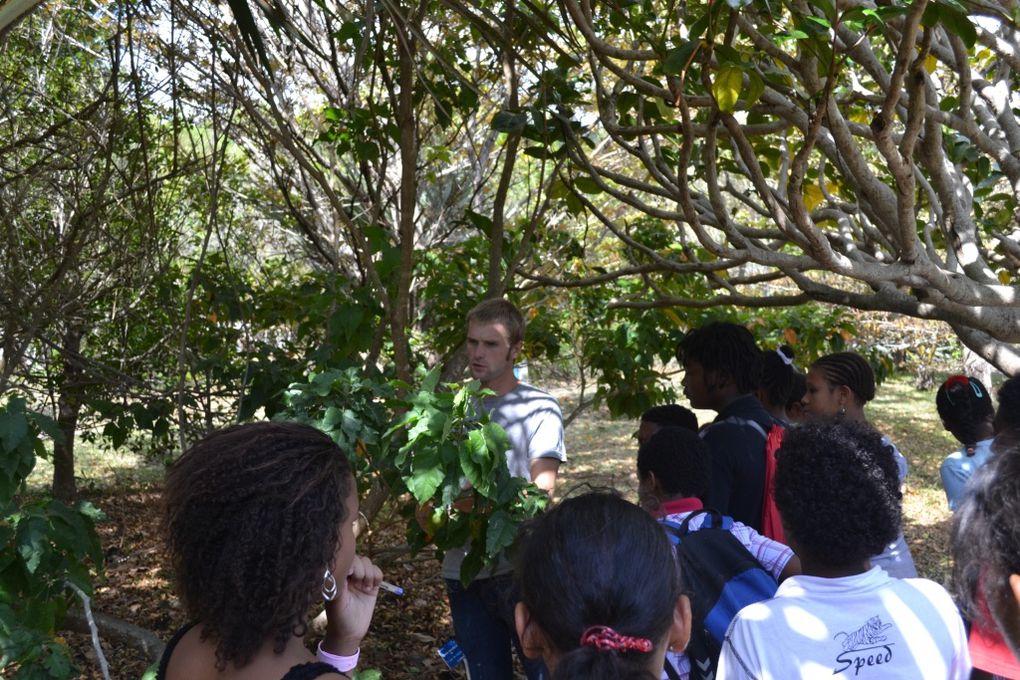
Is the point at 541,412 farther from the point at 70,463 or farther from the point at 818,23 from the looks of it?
the point at 70,463

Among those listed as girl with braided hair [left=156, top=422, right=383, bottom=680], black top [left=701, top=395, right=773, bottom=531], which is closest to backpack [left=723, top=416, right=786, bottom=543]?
black top [left=701, top=395, right=773, bottom=531]

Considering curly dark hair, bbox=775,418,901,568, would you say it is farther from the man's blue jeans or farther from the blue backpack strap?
the man's blue jeans

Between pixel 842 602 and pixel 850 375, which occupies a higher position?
pixel 850 375

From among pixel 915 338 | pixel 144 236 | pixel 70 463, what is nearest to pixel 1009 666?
pixel 144 236

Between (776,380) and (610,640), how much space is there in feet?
10.1

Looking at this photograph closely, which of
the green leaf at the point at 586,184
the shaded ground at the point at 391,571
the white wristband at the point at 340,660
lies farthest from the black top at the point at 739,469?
the white wristband at the point at 340,660

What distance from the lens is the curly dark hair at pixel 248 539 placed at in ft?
5.07

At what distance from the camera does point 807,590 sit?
83.4 inches

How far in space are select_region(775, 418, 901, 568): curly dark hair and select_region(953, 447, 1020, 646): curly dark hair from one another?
6.3 inches

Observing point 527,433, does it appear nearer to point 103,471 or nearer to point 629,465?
point 629,465

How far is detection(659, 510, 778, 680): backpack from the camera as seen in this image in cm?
243

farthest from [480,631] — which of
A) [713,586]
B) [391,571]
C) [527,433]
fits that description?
[391,571]

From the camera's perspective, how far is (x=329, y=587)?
1712 mm

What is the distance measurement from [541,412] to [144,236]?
300cm
